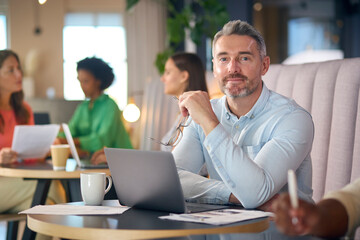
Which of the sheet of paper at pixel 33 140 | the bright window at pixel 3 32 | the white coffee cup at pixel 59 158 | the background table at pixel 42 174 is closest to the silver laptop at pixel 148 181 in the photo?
the background table at pixel 42 174

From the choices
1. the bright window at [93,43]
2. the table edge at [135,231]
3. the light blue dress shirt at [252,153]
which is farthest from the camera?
the bright window at [93,43]

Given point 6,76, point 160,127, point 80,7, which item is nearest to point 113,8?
point 80,7

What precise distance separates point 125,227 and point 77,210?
302 millimetres

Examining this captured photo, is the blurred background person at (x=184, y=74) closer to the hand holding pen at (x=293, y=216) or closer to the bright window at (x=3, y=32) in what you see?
the hand holding pen at (x=293, y=216)

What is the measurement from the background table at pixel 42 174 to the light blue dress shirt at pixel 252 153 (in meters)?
0.67

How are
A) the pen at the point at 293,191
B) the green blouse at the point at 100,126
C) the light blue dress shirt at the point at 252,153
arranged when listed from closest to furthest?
the pen at the point at 293,191, the light blue dress shirt at the point at 252,153, the green blouse at the point at 100,126

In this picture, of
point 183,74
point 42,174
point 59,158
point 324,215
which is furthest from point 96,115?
point 324,215

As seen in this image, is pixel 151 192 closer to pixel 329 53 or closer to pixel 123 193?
pixel 123 193

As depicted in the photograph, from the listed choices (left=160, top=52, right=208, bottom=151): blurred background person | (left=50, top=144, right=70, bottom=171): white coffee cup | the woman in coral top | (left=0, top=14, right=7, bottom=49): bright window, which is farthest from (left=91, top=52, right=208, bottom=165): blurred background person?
(left=0, top=14, right=7, bottom=49): bright window

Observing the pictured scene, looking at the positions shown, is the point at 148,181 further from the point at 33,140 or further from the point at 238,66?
the point at 33,140

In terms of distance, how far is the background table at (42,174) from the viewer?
2592mm

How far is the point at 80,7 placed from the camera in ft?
33.2

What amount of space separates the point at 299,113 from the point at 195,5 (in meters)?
5.50

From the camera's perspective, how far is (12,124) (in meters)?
3.44
